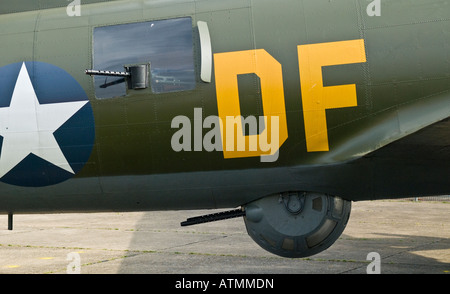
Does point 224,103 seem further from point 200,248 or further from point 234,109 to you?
point 200,248

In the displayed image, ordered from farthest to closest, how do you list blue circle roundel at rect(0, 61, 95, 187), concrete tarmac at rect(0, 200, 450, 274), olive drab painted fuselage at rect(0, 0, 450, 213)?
concrete tarmac at rect(0, 200, 450, 274) < blue circle roundel at rect(0, 61, 95, 187) < olive drab painted fuselage at rect(0, 0, 450, 213)

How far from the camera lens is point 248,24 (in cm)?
744

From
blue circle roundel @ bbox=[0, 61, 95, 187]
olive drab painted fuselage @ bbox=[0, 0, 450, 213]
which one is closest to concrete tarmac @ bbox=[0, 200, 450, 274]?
olive drab painted fuselage @ bbox=[0, 0, 450, 213]

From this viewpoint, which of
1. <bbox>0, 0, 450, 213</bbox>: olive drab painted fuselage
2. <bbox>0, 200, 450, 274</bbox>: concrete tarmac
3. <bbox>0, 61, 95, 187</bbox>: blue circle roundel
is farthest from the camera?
<bbox>0, 200, 450, 274</bbox>: concrete tarmac

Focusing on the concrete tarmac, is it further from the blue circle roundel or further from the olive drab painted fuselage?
the blue circle roundel

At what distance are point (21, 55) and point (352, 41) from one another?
4496mm

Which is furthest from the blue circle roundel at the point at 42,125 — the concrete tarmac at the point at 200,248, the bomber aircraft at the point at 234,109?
the concrete tarmac at the point at 200,248

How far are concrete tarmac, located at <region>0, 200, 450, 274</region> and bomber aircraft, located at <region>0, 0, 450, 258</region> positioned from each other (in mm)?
3646

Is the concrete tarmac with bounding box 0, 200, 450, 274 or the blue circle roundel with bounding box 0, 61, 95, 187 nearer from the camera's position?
A: the blue circle roundel with bounding box 0, 61, 95, 187

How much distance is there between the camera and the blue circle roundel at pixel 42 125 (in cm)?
766

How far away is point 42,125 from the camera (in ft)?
25.3

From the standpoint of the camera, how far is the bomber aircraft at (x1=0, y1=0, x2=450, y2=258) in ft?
23.5
